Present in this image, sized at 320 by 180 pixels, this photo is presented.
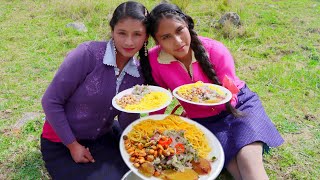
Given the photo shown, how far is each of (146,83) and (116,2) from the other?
540 centimetres

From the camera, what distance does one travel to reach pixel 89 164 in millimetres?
2539

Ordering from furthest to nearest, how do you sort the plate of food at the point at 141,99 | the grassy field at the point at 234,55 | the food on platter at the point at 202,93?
the grassy field at the point at 234,55
the food on platter at the point at 202,93
the plate of food at the point at 141,99

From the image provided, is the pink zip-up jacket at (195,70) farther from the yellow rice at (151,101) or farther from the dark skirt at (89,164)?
the dark skirt at (89,164)

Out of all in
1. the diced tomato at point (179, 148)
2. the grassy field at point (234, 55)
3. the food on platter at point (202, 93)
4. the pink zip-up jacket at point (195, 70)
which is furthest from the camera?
the grassy field at point (234, 55)

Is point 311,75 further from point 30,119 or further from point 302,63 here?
point 30,119

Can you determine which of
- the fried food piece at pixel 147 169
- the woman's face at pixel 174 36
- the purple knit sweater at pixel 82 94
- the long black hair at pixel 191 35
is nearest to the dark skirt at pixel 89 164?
the purple knit sweater at pixel 82 94

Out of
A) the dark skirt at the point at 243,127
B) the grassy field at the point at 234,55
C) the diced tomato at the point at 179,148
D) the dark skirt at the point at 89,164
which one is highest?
the diced tomato at the point at 179,148

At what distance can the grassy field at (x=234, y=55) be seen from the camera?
3.27m

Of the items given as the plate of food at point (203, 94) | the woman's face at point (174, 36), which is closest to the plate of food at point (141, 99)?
the plate of food at point (203, 94)

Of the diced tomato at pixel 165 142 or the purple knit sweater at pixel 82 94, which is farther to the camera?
the purple knit sweater at pixel 82 94

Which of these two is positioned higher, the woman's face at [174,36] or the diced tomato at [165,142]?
the woman's face at [174,36]

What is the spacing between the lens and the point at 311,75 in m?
4.88

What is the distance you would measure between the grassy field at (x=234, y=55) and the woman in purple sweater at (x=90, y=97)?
55 centimetres

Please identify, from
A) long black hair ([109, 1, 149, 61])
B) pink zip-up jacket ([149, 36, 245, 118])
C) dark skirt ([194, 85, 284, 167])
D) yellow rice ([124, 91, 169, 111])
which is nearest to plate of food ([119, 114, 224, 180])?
yellow rice ([124, 91, 169, 111])
